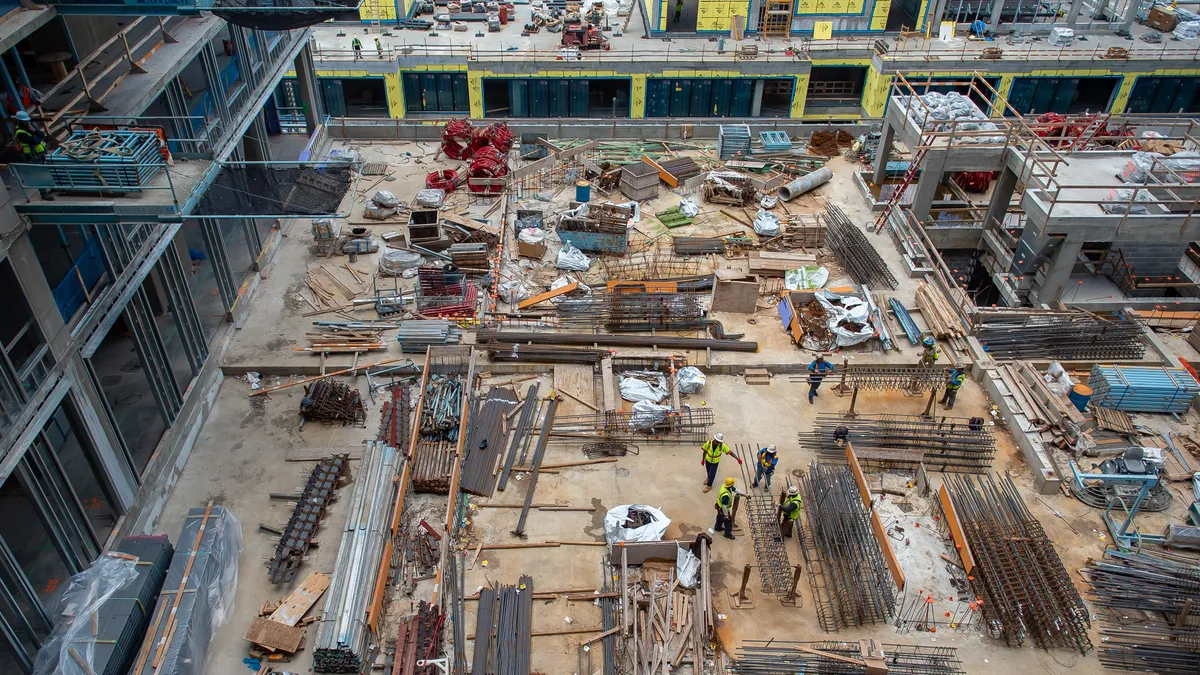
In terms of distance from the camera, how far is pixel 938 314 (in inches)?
883

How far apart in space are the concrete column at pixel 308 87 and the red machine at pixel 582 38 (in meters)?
14.5

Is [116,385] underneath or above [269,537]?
above

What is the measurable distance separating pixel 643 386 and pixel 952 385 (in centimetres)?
748

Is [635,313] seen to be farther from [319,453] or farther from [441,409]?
[319,453]

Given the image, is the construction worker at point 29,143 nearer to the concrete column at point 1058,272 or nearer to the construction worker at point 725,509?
the construction worker at point 725,509

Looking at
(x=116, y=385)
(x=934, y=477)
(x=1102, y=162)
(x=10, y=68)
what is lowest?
(x=934, y=477)

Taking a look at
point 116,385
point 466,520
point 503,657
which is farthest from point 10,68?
point 503,657

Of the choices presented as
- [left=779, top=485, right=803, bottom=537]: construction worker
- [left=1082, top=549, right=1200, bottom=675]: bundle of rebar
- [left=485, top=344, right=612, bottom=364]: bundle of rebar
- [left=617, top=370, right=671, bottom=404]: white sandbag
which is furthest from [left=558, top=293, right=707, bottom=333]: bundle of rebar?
[left=1082, top=549, right=1200, bottom=675]: bundle of rebar

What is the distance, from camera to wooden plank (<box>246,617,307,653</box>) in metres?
13.9

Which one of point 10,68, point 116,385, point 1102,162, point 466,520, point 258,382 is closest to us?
point 10,68

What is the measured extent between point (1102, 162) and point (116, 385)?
2837cm

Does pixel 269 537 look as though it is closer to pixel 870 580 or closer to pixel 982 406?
pixel 870 580

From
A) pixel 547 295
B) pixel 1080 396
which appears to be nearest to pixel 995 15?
pixel 1080 396

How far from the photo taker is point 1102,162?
25422 millimetres
